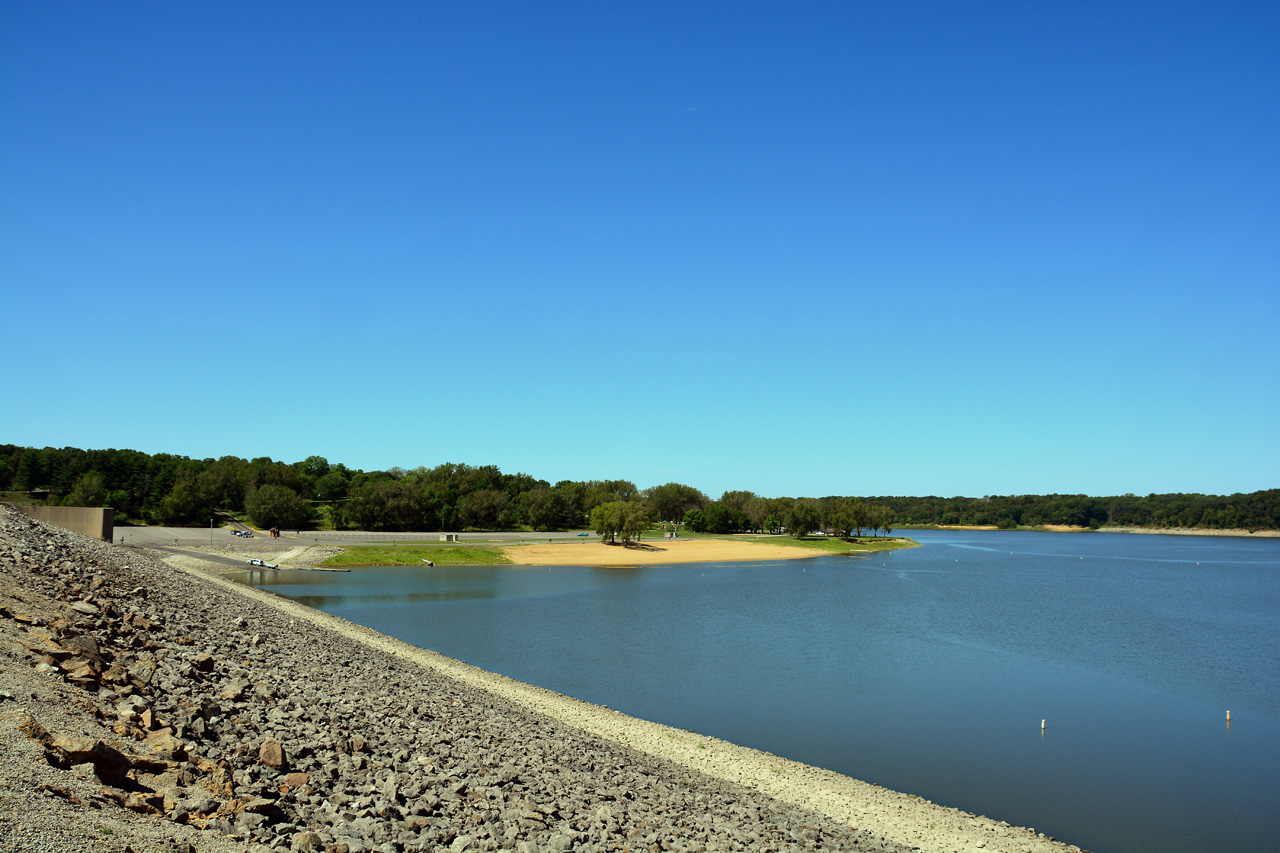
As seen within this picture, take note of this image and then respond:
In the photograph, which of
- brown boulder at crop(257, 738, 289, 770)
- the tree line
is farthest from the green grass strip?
brown boulder at crop(257, 738, 289, 770)

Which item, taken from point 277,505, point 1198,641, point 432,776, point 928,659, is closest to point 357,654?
point 432,776

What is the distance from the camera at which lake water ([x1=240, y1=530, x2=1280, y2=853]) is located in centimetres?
1892

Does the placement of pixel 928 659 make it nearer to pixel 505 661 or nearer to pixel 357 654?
pixel 505 661

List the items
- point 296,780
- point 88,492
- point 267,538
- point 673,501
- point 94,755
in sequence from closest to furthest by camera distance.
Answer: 1. point 94,755
2. point 296,780
3. point 267,538
4. point 88,492
5. point 673,501

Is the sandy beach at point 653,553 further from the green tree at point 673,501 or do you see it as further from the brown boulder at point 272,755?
the brown boulder at point 272,755

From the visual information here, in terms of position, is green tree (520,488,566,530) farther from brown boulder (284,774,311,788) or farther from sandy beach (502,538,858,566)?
brown boulder (284,774,311,788)

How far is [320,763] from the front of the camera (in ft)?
38.3

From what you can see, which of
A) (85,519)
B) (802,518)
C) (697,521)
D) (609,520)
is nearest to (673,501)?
(697,521)

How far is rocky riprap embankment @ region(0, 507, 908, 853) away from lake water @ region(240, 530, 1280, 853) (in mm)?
6913

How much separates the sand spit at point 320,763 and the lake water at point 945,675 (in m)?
3.42

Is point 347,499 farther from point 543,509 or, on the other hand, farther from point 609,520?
point 609,520

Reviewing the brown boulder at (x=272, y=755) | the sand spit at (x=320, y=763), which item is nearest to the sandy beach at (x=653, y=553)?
the sand spit at (x=320, y=763)

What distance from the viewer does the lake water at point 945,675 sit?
→ 745 inches

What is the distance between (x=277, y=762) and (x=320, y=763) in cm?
85
